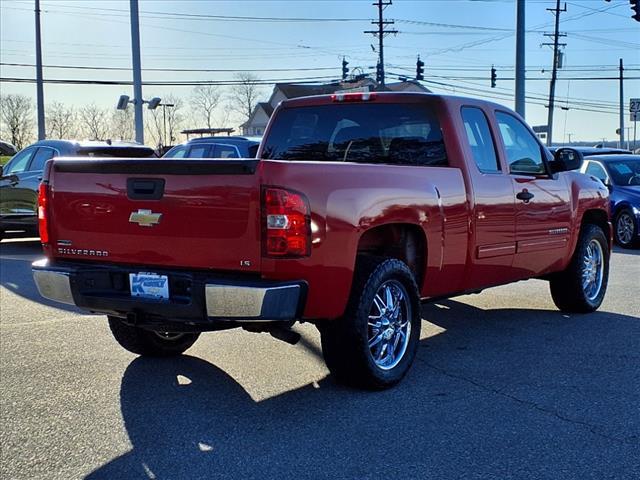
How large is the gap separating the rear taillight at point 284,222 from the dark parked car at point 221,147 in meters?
7.53

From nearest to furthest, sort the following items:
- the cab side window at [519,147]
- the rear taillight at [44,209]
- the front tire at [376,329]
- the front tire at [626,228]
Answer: the front tire at [376,329] → the rear taillight at [44,209] → the cab side window at [519,147] → the front tire at [626,228]

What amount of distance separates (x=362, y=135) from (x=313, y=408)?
2341mm

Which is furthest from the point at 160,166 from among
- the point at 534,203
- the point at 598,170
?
the point at 598,170

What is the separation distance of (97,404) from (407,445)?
1.95 meters

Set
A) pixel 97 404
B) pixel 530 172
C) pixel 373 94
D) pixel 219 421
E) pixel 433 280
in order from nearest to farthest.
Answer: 1. pixel 219 421
2. pixel 97 404
3. pixel 433 280
4. pixel 373 94
5. pixel 530 172

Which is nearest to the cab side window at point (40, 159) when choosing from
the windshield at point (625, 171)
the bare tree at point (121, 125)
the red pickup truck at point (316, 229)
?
the red pickup truck at point (316, 229)

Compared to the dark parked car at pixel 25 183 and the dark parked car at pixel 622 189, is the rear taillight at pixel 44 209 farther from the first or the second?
the dark parked car at pixel 622 189

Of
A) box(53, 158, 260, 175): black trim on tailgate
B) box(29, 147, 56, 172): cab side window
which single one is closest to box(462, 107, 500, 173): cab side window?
box(53, 158, 260, 175): black trim on tailgate

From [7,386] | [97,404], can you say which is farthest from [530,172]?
[7,386]

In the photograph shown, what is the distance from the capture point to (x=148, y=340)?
5.41m

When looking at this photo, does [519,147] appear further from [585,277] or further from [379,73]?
[379,73]

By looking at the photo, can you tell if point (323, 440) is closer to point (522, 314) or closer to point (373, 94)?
point (373, 94)

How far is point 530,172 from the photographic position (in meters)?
6.34

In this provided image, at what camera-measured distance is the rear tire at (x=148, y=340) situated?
211 inches
